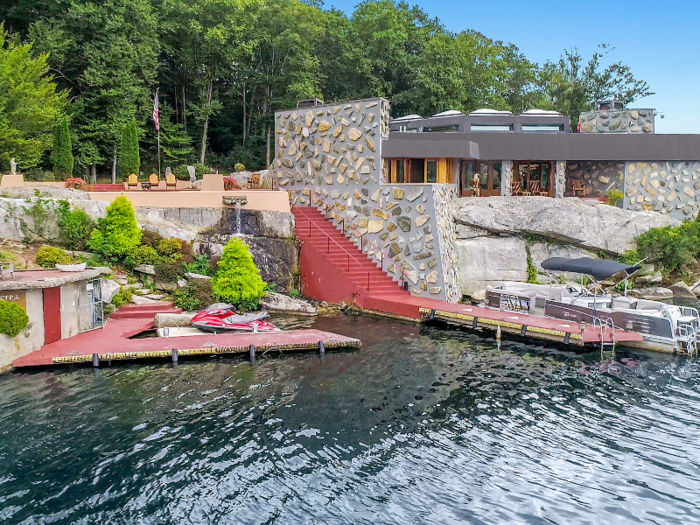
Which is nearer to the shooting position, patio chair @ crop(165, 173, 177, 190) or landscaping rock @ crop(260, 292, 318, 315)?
landscaping rock @ crop(260, 292, 318, 315)

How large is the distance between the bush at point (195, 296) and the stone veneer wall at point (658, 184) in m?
24.8

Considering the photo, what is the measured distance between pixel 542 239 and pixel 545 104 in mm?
31283

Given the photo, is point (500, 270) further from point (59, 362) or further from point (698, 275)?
point (59, 362)

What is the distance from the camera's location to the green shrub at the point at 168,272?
1009 inches

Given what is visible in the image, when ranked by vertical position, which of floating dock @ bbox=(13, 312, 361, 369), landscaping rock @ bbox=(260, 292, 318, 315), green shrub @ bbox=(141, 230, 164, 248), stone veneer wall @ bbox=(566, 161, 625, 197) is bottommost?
floating dock @ bbox=(13, 312, 361, 369)

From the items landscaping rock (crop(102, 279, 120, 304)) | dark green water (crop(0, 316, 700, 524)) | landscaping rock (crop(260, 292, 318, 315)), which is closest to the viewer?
Answer: dark green water (crop(0, 316, 700, 524))

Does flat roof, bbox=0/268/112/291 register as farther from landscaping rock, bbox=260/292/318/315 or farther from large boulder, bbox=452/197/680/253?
large boulder, bbox=452/197/680/253

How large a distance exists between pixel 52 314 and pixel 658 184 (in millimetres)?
32797

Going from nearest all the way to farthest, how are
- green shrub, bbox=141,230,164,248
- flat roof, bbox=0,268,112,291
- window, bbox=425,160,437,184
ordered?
flat roof, bbox=0,268,112,291
green shrub, bbox=141,230,164,248
window, bbox=425,160,437,184

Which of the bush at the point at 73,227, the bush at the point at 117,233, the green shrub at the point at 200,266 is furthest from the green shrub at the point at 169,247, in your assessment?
the bush at the point at 73,227

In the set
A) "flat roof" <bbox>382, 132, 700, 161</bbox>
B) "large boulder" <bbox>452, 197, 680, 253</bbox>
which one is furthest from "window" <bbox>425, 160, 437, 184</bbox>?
"flat roof" <bbox>382, 132, 700, 161</bbox>

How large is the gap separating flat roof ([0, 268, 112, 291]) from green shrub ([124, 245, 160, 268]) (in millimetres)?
3169

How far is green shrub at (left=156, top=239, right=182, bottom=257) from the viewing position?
2652cm

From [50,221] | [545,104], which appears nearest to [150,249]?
[50,221]
